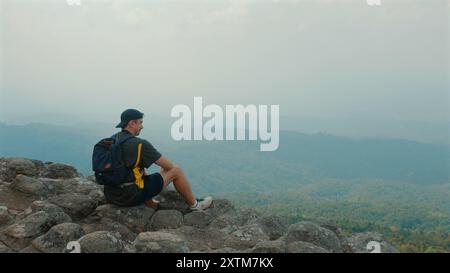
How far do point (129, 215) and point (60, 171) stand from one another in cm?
284

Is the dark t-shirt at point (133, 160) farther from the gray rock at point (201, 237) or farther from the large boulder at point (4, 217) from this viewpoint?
the large boulder at point (4, 217)

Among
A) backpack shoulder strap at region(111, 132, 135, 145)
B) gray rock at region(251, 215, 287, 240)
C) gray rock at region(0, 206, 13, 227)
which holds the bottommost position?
gray rock at region(251, 215, 287, 240)

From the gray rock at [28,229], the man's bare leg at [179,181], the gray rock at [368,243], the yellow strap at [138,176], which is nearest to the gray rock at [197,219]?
the man's bare leg at [179,181]

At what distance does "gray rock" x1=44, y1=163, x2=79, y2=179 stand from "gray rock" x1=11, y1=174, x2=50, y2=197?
92cm

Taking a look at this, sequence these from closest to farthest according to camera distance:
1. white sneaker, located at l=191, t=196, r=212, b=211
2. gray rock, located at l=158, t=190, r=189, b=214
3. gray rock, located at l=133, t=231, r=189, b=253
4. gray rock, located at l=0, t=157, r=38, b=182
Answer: gray rock, located at l=133, t=231, r=189, b=253 < white sneaker, located at l=191, t=196, r=212, b=211 < gray rock, located at l=158, t=190, r=189, b=214 < gray rock, located at l=0, t=157, r=38, b=182

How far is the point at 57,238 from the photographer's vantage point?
6410mm

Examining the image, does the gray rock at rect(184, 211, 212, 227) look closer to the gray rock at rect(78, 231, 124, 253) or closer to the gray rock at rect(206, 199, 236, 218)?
the gray rock at rect(206, 199, 236, 218)

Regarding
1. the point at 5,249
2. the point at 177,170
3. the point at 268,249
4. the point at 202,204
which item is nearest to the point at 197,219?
the point at 202,204

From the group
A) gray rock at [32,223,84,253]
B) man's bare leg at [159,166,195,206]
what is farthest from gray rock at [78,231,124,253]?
man's bare leg at [159,166,195,206]

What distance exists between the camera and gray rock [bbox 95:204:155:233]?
7.45 m

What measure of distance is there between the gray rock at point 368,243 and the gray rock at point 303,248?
1.01 metres

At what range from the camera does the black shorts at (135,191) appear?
725cm

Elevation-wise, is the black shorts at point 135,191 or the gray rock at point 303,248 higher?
the black shorts at point 135,191
